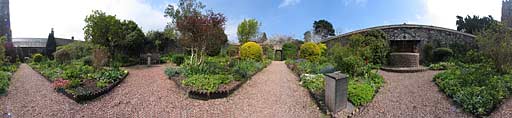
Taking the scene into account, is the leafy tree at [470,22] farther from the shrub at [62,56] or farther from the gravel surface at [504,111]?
the shrub at [62,56]

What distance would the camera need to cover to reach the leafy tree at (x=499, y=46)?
871 cm

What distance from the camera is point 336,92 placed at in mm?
5359

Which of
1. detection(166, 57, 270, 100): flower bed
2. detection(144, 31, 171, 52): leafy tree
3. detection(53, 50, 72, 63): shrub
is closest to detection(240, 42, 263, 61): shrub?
detection(144, 31, 171, 52): leafy tree

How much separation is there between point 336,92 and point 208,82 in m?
3.61

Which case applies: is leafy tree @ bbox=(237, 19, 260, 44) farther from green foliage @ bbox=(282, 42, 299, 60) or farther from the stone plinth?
the stone plinth

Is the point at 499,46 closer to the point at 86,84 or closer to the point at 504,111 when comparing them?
the point at 504,111

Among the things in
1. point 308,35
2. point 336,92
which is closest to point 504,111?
point 336,92

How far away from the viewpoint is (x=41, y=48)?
29188 millimetres

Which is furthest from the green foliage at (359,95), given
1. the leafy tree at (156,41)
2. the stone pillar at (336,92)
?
the leafy tree at (156,41)

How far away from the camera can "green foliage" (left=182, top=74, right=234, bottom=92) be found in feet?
23.7

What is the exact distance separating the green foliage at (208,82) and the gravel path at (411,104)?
356 cm

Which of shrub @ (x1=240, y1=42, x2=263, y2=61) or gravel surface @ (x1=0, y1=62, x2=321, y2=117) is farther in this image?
shrub @ (x1=240, y1=42, x2=263, y2=61)

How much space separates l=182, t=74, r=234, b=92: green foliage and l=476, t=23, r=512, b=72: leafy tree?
8.22 meters

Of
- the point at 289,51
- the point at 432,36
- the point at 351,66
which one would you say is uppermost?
the point at 432,36
